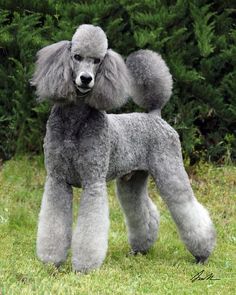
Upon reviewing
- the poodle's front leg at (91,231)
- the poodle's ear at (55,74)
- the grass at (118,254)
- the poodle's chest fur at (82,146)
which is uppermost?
the poodle's ear at (55,74)

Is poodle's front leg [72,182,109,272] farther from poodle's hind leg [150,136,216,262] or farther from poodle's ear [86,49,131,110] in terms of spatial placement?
poodle's hind leg [150,136,216,262]

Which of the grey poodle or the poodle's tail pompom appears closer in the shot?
the grey poodle

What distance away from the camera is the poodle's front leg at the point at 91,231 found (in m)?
4.71

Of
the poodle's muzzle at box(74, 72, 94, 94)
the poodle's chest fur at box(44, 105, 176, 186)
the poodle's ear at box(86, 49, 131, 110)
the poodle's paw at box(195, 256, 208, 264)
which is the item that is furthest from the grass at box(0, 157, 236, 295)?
the poodle's muzzle at box(74, 72, 94, 94)

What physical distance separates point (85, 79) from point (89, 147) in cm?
50

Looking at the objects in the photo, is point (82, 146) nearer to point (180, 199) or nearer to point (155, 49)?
point (180, 199)

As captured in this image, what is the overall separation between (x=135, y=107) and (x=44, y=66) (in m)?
3.22

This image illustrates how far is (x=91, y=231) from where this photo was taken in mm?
4707

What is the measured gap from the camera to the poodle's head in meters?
4.61

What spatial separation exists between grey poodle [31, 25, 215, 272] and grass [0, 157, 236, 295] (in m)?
0.27

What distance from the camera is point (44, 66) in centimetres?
473

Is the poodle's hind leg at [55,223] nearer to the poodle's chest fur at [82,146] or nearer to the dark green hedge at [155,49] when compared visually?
the poodle's chest fur at [82,146]
